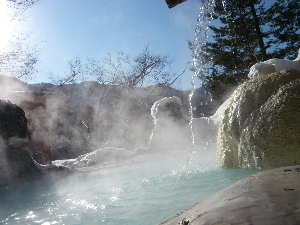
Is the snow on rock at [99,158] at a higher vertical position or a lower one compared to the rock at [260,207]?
lower

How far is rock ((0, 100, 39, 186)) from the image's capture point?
217 inches

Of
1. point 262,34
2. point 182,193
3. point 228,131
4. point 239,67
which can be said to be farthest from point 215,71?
point 182,193

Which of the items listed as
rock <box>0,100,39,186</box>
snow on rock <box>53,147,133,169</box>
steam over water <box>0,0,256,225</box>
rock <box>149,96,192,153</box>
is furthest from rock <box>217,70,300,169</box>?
rock <box>149,96,192,153</box>

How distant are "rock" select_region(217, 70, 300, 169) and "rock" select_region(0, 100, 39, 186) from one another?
14.0ft

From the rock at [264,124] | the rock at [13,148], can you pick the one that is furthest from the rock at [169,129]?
the rock at [264,124]

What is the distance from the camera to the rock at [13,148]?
5.51 metres

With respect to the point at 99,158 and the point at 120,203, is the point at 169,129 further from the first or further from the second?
the point at 120,203

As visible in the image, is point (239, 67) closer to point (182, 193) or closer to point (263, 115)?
point (263, 115)

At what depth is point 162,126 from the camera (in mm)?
10930

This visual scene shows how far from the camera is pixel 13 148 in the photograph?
5.81 metres

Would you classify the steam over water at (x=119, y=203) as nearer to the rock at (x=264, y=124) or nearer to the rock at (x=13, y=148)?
the rock at (x=264, y=124)

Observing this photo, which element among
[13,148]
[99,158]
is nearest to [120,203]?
[13,148]

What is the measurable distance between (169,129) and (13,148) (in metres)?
6.42

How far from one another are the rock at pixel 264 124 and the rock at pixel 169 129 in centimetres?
622
